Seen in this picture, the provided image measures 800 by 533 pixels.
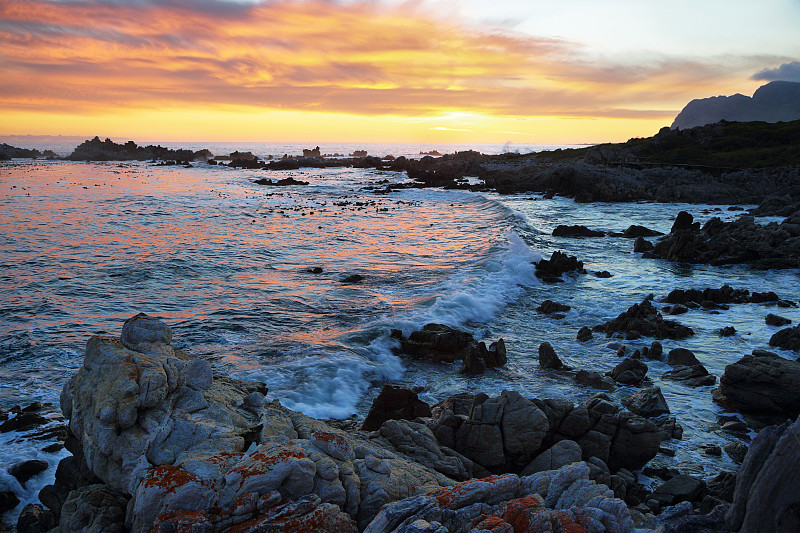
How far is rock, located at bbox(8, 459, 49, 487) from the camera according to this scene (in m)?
9.27

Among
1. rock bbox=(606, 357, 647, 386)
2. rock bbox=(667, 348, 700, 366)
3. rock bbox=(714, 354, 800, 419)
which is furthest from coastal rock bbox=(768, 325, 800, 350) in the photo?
rock bbox=(606, 357, 647, 386)

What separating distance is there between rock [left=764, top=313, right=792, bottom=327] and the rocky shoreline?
11.4 meters

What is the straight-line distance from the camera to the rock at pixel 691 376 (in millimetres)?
15055

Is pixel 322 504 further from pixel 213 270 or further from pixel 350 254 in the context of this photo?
pixel 350 254

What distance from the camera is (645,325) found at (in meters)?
19.4

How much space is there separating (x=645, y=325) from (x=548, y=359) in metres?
5.55

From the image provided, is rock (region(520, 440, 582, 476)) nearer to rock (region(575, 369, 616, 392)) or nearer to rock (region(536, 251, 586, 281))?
rock (region(575, 369, 616, 392))

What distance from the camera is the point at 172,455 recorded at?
6.56 metres

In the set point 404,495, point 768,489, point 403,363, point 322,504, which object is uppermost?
point 768,489

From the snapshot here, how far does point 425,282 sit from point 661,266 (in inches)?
606

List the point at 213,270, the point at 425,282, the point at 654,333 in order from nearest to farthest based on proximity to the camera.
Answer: the point at 654,333
the point at 425,282
the point at 213,270

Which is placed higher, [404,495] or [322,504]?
[322,504]

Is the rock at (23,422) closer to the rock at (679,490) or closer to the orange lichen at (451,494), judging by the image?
the orange lichen at (451,494)

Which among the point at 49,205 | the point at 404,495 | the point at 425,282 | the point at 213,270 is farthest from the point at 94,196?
the point at 404,495
